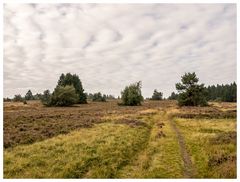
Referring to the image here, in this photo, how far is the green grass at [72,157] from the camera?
46.2ft

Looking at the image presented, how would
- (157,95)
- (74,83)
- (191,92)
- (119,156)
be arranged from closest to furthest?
1. (119,156)
2. (191,92)
3. (74,83)
4. (157,95)

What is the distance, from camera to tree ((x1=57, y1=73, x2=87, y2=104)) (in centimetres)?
10262

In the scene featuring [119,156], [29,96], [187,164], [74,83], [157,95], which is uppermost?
[74,83]

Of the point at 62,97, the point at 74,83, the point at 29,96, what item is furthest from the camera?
the point at 29,96

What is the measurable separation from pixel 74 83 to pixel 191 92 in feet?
Result: 151

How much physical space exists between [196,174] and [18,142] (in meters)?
13.1

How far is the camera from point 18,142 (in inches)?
827

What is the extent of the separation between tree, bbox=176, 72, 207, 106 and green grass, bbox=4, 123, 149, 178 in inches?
2131

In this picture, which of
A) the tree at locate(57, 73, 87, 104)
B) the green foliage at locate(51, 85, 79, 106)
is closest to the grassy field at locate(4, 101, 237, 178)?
the green foliage at locate(51, 85, 79, 106)

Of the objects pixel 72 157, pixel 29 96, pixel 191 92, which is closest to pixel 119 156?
pixel 72 157

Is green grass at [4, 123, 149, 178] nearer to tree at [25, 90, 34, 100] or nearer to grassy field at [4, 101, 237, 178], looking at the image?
grassy field at [4, 101, 237, 178]

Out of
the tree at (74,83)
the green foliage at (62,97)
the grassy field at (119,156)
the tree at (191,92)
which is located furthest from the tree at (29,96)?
the grassy field at (119,156)

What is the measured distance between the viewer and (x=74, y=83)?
341 feet

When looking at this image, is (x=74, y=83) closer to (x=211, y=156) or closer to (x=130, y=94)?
(x=130, y=94)
